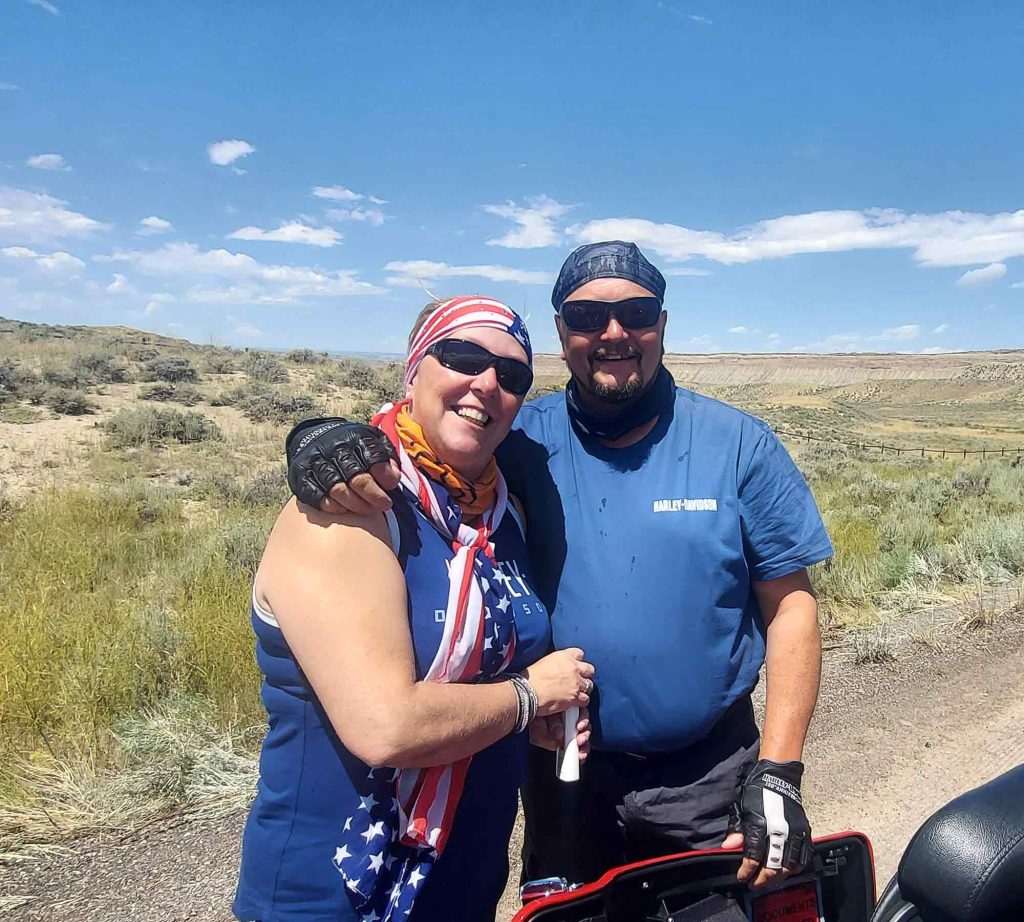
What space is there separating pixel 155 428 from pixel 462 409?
508 inches

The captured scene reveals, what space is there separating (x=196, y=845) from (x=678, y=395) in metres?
2.65

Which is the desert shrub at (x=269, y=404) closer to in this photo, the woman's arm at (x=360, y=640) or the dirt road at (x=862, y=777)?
the dirt road at (x=862, y=777)

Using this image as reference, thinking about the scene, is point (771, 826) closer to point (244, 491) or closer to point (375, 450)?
point (375, 450)

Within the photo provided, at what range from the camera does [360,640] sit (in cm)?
138

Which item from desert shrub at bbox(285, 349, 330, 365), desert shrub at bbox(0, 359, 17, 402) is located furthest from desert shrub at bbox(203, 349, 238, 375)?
desert shrub at bbox(0, 359, 17, 402)

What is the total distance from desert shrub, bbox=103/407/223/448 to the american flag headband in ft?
39.4

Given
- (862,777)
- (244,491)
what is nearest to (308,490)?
(862,777)

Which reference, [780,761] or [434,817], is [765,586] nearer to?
[780,761]

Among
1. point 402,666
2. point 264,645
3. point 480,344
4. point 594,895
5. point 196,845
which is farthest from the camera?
point 196,845

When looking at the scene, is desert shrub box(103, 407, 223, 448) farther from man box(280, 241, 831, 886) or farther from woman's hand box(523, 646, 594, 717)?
woman's hand box(523, 646, 594, 717)

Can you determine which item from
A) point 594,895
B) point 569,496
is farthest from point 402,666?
point 569,496

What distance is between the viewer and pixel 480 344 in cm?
180

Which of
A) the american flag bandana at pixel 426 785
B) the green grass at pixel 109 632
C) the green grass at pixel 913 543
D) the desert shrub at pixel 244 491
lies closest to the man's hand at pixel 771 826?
the american flag bandana at pixel 426 785

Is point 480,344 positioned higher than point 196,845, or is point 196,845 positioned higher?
point 480,344
